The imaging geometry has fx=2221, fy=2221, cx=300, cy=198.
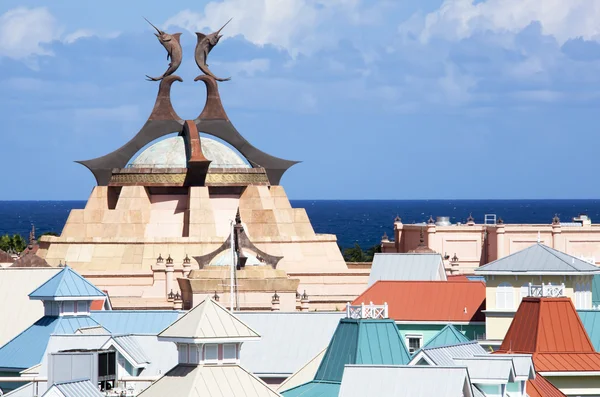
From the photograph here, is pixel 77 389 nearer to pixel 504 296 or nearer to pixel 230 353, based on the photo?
pixel 230 353

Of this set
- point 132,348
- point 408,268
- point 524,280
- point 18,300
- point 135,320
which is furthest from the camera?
point 408,268

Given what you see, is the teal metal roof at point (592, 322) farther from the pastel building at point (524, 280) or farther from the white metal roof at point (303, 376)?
the white metal roof at point (303, 376)

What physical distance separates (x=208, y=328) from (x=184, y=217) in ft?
162

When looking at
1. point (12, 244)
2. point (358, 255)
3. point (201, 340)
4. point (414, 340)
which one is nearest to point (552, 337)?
point (414, 340)

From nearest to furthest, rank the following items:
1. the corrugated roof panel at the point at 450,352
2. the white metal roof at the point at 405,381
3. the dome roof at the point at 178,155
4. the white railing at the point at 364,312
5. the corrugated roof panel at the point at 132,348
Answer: the white metal roof at the point at 405,381 → the corrugated roof panel at the point at 450,352 → the white railing at the point at 364,312 → the corrugated roof panel at the point at 132,348 → the dome roof at the point at 178,155

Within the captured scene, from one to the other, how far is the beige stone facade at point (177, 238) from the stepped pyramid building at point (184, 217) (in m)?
0.04

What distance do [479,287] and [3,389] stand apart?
20447 millimetres

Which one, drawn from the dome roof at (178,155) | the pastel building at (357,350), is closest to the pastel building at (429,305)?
the pastel building at (357,350)

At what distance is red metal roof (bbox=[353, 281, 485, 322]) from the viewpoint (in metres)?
67.4

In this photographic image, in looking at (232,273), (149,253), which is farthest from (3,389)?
(149,253)

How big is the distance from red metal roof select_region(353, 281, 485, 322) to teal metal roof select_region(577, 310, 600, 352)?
5.58 metres

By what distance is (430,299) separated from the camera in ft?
225

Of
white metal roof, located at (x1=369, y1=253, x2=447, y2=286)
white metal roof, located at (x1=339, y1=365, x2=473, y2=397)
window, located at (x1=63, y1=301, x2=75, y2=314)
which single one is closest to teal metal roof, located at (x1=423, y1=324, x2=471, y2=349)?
window, located at (x1=63, y1=301, x2=75, y2=314)

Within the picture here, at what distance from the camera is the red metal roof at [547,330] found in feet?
186
